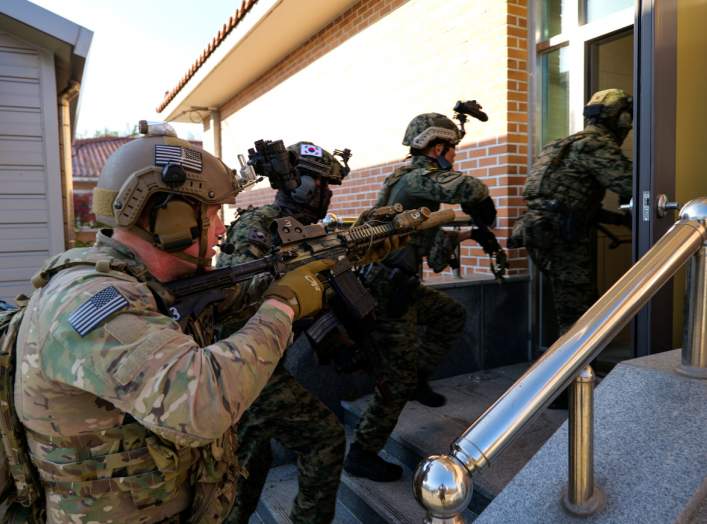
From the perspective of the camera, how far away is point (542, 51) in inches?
177

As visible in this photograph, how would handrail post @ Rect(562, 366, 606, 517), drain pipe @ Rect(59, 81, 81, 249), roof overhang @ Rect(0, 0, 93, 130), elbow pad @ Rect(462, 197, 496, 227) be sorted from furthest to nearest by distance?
1. drain pipe @ Rect(59, 81, 81, 249)
2. roof overhang @ Rect(0, 0, 93, 130)
3. elbow pad @ Rect(462, 197, 496, 227)
4. handrail post @ Rect(562, 366, 606, 517)

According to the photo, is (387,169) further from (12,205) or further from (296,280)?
(296,280)

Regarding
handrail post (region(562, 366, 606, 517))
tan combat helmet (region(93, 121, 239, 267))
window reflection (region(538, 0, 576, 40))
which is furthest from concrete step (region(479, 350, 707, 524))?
window reflection (region(538, 0, 576, 40))

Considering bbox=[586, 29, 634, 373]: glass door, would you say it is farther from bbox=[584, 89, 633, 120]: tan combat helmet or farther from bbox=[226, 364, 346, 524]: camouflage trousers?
bbox=[226, 364, 346, 524]: camouflage trousers

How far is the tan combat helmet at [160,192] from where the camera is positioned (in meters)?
1.59

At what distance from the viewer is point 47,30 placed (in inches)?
158

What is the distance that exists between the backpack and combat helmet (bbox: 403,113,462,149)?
2446 millimetres

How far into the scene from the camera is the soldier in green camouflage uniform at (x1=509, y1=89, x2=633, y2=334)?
3535mm

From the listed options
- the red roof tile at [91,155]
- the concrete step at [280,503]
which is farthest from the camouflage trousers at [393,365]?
the red roof tile at [91,155]

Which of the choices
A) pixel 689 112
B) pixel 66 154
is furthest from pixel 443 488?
pixel 66 154

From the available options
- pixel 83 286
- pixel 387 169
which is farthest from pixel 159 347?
pixel 387 169

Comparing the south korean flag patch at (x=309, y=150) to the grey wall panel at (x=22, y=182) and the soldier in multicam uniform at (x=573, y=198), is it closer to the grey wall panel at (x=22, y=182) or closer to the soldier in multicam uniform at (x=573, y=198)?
the soldier in multicam uniform at (x=573, y=198)

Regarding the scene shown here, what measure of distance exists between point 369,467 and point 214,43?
7012 mm

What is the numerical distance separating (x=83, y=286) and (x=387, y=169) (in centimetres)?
489
